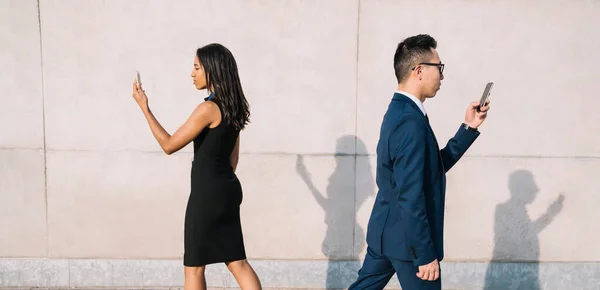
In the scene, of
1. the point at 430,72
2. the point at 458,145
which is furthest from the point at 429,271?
the point at 430,72

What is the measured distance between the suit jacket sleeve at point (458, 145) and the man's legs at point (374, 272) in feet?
1.98

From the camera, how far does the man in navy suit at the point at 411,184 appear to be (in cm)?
261

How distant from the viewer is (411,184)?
8.52 ft

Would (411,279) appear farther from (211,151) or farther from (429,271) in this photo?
(211,151)

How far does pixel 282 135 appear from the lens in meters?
4.80

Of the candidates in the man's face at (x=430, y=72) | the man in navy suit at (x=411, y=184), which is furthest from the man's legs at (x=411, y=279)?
the man's face at (x=430, y=72)

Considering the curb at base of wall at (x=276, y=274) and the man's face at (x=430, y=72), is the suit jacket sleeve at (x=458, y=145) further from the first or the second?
the curb at base of wall at (x=276, y=274)

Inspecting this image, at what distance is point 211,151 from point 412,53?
49.7 inches

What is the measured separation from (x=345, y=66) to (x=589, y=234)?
2.51 metres

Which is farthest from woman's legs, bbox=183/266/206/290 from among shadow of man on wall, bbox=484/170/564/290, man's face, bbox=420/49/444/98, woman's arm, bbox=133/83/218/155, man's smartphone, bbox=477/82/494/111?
shadow of man on wall, bbox=484/170/564/290

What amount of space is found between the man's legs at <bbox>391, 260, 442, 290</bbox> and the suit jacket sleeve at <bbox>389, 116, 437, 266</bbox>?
0.11 meters

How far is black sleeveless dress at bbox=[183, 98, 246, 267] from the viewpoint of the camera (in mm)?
3371

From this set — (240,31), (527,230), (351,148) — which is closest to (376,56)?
(351,148)

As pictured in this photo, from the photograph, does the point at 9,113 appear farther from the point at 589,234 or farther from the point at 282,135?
the point at 589,234
